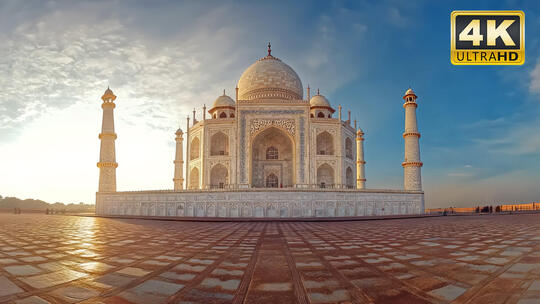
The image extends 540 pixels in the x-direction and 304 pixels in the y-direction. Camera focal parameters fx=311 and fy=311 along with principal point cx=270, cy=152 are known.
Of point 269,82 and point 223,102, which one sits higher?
point 269,82

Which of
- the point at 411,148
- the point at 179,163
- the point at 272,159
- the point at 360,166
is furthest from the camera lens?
the point at 360,166

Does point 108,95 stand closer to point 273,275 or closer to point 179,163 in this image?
point 179,163

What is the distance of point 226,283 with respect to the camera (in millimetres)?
2557

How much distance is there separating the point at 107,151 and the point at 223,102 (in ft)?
33.3

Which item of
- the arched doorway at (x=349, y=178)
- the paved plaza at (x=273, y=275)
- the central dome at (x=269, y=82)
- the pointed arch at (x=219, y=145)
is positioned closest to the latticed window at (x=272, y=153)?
the pointed arch at (x=219, y=145)

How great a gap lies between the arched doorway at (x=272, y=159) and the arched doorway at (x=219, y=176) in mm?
2063

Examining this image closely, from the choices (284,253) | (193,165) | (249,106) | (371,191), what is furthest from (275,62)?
(284,253)

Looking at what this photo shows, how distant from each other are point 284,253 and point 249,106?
18.8 meters

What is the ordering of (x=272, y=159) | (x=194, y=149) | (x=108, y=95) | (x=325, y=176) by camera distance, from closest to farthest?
(x=108, y=95) < (x=325, y=176) < (x=272, y=159) < (x=194, y=149)

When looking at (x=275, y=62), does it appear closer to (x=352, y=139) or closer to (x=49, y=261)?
(x=352, y=139)

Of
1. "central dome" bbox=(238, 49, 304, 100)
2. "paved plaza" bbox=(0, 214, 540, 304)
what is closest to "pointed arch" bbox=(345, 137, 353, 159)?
"central dome" bbox=(238, 49, 304, 100)

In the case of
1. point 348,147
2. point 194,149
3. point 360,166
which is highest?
point 348,147

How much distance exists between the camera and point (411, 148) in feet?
Result: 71.3

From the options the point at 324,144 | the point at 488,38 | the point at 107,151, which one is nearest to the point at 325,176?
the point at 324,144
